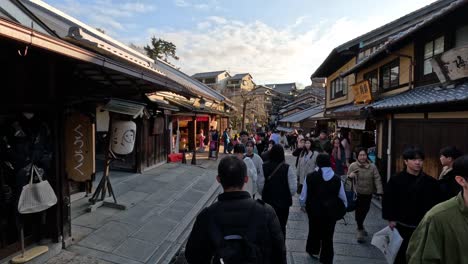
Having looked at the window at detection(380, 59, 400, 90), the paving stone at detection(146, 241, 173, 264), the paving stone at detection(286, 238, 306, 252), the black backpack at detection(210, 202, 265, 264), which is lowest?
the paving stone at detection(286, 238, 306, 252)

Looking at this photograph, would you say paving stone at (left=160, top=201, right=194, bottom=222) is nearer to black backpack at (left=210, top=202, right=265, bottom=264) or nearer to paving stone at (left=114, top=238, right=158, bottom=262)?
paving stone at (left=114, top=238, right=158, bottom=262)

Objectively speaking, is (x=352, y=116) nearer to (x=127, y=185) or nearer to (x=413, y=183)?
(x=413, y=183)

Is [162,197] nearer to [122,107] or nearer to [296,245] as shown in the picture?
[122,107]

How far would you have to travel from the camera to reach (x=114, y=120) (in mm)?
6801

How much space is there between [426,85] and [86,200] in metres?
10.4

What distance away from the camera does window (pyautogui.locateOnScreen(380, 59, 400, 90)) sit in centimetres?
998

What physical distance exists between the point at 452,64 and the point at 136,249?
7.70 metres

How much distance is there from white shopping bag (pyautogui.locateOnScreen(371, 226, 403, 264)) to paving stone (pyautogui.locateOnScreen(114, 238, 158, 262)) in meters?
3.78

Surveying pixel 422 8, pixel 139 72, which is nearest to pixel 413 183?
pixel 139 72

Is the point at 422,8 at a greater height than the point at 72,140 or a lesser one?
greater

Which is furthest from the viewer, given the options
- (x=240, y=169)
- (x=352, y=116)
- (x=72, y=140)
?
(x=352, y=116)

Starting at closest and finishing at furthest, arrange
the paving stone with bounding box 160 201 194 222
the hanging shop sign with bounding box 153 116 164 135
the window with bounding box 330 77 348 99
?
the paving stone with bounding box 160 201 194 222 < the hanging shop sign with bounding box 153 116 164 135 < the window with bounding box 330 77 348 99

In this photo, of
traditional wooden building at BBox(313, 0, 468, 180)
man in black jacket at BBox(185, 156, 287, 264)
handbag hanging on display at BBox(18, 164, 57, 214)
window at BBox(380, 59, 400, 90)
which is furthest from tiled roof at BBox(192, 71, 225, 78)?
man in black jacket at BBox(185, 156, 287, 264)

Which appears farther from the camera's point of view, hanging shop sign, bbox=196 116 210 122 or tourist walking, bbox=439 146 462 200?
hanging shop sign, bbox=196 116 210 122
